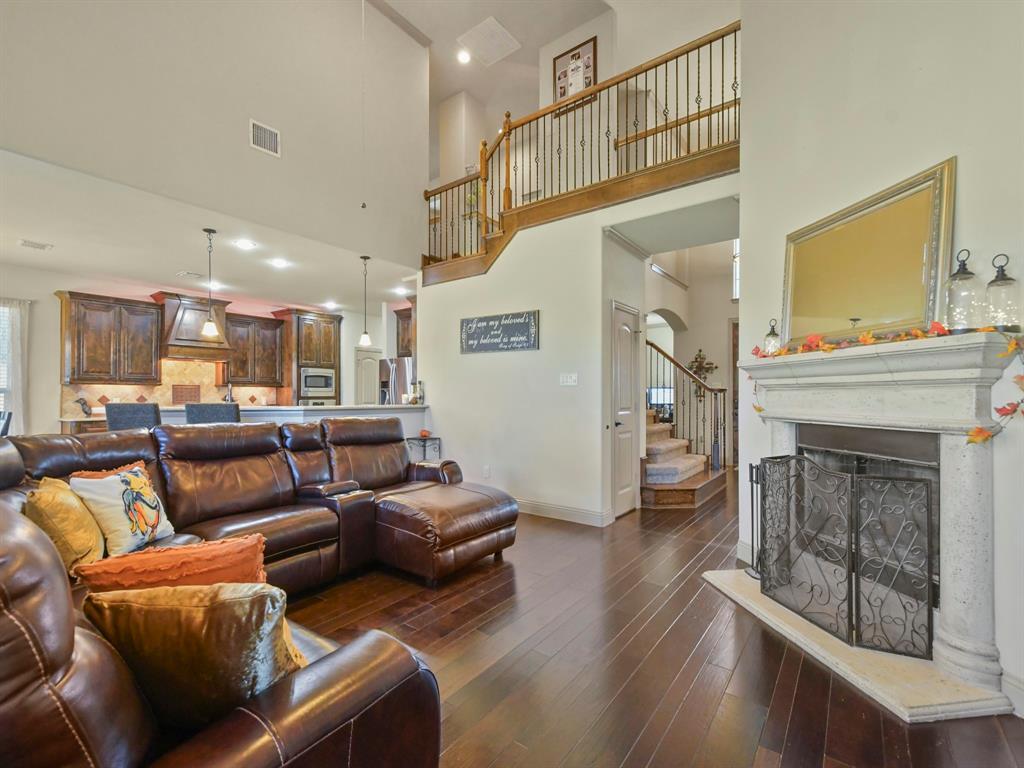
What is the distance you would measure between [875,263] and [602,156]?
407 centimetres

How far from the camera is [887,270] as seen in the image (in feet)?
7.63

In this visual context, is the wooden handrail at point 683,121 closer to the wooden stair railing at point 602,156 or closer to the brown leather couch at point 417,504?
the wooden stair railing at point 602,156

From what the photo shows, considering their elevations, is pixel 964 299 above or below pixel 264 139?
below

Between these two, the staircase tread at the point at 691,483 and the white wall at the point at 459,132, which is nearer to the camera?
the staircase tread at the point at 691,483

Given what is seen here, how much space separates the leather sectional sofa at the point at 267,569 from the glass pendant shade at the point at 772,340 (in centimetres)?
208

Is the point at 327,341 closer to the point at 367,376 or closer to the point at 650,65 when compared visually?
the point at 367,376

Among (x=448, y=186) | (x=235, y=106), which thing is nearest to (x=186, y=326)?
(x=235, y=106)

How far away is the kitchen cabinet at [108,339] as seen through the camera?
19.7 ft

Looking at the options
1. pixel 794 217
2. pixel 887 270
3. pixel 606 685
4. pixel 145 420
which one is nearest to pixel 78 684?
pixel 606 685

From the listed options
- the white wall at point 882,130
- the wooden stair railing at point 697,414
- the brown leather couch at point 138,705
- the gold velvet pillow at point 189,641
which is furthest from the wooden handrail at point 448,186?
the gold velvet pillow at point 189,641

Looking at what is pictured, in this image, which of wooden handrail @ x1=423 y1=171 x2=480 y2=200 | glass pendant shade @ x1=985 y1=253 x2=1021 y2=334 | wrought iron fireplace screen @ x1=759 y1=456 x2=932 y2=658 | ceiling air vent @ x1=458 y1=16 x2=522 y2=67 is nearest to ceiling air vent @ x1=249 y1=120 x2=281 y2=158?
wooden handrail @ x1=423 y1=171 x2=480 y2=200

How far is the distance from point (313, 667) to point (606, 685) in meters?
1.38

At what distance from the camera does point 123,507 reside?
2.24 metres

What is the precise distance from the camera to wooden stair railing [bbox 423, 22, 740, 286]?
3969 millimetres
